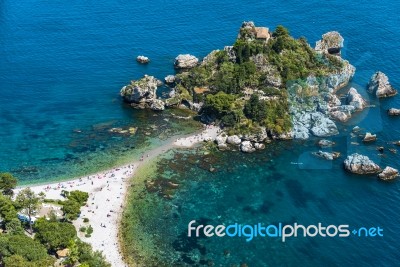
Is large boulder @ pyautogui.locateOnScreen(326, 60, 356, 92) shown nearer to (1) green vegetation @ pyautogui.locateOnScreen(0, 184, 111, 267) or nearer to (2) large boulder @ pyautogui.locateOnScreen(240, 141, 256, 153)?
(2) large boulder @ pyautogui.locateOnScreen(240, 141, 256, 153)

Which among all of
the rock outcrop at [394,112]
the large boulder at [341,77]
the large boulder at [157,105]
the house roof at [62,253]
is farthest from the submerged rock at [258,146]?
the house roof at [62,253]

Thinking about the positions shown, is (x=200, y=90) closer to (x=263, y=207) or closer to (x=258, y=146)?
(x=258, y=146)

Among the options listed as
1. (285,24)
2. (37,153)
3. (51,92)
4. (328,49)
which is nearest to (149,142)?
(37,153)

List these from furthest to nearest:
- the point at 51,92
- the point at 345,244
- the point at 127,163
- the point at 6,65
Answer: the point at 6,65 < the point at 51,92 < the point at 127,163 < the point at 345,244

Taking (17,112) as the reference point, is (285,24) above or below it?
above

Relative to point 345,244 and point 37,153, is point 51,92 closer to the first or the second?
point 37,153

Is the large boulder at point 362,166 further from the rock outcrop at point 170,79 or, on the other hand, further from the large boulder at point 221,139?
the rock outcrop at point 170,79

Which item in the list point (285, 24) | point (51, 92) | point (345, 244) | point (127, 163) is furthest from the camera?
point (285, 24)
